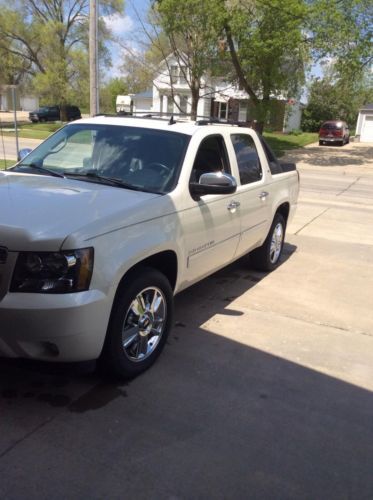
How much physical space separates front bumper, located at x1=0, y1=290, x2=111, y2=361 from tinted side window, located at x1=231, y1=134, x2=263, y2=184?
2638mm

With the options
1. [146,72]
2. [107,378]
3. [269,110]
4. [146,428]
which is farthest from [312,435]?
[146,72]

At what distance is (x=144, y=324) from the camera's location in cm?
374

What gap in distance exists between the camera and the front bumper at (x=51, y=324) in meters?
2.94

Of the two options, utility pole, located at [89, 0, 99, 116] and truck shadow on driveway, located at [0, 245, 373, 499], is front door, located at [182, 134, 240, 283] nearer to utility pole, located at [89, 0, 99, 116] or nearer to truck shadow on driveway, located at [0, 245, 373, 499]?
truck shadow on driveway, located at [0, 245, 373, 499]

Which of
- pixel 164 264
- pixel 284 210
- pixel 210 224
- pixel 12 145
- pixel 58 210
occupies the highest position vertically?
pixel 58 210

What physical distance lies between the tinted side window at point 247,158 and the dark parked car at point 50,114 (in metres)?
46.9

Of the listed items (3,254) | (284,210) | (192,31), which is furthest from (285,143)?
(3,254)

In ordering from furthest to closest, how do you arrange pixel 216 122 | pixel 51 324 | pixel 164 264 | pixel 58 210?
pixel 216 122 → pixel 164 264 → pixel 58 210 → pixel 51 324

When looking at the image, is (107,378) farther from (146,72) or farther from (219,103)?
(219,103)

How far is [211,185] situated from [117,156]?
88 centimetres

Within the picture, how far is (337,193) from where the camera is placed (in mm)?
15734

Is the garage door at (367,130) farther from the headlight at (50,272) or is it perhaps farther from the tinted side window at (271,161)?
the headlight at (50,272)

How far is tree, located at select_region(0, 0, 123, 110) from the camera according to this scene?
139 feet

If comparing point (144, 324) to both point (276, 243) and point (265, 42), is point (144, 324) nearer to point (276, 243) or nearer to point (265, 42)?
point (276, 243)
